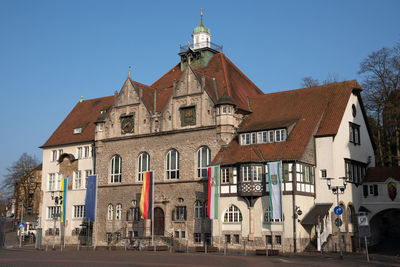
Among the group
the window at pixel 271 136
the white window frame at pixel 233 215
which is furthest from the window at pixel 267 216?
the window at pixel 271 136

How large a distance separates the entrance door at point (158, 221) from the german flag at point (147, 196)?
7.08 ft

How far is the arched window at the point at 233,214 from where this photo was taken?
132ft

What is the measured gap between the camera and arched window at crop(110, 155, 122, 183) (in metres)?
50.3

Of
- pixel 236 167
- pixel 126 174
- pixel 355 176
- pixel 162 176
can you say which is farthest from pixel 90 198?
pixel 355 176

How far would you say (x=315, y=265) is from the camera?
2447 cm

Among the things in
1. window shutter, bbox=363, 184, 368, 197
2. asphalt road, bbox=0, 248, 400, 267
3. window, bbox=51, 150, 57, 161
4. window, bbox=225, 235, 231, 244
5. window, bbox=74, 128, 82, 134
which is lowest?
asphalt road, bbox=0, 248, 400, 267

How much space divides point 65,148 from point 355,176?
3214cm

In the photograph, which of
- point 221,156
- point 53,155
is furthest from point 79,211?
point 221,156

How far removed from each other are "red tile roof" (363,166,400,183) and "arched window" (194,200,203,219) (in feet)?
47.7

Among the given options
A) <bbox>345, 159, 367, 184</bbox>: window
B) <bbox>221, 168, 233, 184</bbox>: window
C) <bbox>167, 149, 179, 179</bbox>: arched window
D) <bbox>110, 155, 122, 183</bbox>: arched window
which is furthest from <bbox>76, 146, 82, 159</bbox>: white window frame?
<bbox>345, 159, 367, 184</bbox>: window

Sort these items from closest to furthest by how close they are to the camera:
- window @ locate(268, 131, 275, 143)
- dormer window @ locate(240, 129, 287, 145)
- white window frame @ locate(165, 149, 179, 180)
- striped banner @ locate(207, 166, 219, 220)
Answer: striped banner @ locate(207, 166, 219, 220), dormer window @ locate(240, 129, 287, 145), window @ locate(268, 131, 275, 143), white window frame @ locate(165, 149, 179, 180)

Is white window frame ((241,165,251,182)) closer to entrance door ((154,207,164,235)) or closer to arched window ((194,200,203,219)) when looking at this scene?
arched window ((194,200,203,219))

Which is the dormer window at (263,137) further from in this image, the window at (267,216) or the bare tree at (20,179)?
the bare tree at (20,179)

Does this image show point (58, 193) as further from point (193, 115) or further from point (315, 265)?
point (315, 265)
